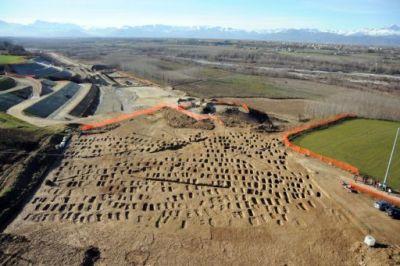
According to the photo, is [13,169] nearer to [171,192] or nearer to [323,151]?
[171,192]

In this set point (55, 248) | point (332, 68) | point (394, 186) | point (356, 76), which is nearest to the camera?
point (55, 248)

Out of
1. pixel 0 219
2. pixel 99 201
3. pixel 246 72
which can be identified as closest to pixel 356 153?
pixel 99 201

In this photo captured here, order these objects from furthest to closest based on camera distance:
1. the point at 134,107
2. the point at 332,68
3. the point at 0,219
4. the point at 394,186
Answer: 1. the point at 332,68
2. the point at 134,107
3. the point at 394,186
4. the point at 0,219

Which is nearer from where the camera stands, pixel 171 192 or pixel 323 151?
pixel 171 192

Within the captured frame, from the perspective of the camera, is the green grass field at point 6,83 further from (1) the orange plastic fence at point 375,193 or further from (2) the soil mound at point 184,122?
(1) the orange plastic fence at point 375,193

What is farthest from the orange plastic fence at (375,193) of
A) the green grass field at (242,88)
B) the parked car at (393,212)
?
the green grass field at (242,88)

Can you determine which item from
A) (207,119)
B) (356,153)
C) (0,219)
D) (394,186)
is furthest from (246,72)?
(0,219)

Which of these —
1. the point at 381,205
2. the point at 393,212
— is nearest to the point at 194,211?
the point at 381,205
